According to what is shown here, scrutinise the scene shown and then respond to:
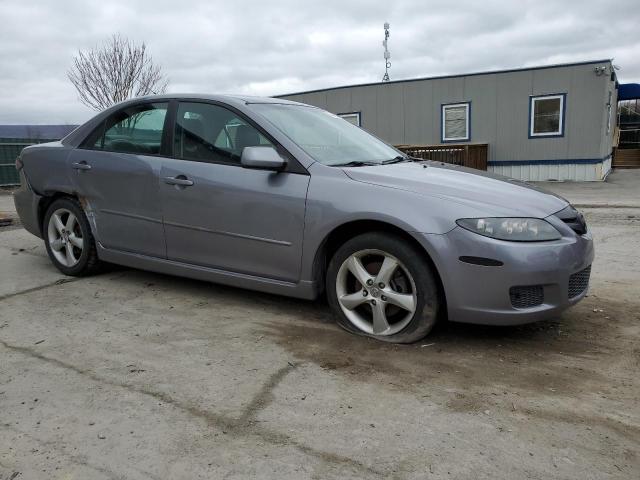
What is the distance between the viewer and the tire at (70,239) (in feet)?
15.9

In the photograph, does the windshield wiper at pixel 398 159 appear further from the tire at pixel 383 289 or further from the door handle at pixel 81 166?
the door handle at pixel 81 166

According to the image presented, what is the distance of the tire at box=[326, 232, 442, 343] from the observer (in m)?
3.32

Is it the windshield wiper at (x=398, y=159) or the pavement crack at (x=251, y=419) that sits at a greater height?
the windshield wiper at (x=398, y=159)

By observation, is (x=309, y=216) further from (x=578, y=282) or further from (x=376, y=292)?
(x=578, y=282)

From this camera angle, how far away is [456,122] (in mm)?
18094

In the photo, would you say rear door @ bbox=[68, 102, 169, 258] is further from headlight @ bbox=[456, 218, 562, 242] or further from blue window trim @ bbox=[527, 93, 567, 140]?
blue window trim @ bbox=[527, 93, 567, 140]

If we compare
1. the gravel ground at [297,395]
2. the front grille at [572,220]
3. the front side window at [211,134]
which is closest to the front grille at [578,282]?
the front grille at [572,220]

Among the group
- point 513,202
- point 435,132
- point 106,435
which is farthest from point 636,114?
point 106,435

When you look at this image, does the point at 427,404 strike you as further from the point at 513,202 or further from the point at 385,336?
the point at 513,202

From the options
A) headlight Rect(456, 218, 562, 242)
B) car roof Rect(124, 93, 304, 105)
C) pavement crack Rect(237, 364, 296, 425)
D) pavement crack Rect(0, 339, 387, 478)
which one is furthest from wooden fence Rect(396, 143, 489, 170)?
pavement crack Rect(0, 339, 387, 478)

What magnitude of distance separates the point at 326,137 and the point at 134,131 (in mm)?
1601

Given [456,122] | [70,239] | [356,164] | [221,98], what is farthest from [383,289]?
[456,122]

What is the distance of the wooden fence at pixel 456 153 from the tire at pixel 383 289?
13197mm

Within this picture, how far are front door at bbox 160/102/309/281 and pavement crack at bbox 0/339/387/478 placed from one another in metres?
0.95
